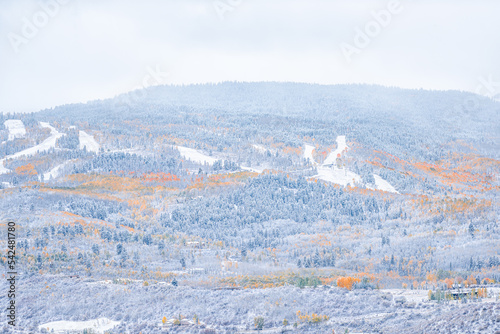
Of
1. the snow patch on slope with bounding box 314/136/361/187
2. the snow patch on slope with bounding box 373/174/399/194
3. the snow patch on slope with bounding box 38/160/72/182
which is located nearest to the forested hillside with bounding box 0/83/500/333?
the snow patch on slope with bounding box 314/136/361/187

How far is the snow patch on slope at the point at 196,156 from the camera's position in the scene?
186750 mm

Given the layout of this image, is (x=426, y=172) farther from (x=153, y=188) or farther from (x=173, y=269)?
(x=173, y=269)

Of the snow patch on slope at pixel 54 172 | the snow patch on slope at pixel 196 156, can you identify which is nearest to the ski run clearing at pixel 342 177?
the snow patch on slope at pixel 196 156

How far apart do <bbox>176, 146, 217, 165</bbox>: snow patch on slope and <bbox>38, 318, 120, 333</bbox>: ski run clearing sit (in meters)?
113

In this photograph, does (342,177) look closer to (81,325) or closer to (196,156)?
(196,156)

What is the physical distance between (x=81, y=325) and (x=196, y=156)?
123 meters

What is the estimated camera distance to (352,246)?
113188 millimetres

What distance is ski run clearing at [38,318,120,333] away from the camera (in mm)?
69250

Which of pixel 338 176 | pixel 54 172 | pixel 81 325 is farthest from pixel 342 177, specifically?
pixel 81 325

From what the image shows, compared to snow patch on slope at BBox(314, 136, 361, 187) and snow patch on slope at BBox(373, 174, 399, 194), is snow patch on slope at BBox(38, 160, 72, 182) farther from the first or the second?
snow patch on slope at BBox(373, 174, 399, 194)

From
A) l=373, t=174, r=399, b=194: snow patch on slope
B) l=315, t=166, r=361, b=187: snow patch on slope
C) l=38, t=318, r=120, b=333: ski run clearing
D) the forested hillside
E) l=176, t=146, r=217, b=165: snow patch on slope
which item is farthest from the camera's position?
l=176, t=146, r=217, b=165: snow patch on slope

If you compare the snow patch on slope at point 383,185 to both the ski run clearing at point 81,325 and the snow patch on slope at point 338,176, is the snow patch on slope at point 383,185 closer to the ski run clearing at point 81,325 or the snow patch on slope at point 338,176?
the snow patch on slope at point 338,176

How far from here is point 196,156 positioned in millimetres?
192250

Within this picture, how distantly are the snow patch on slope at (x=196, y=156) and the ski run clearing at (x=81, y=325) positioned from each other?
113 metres
